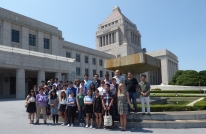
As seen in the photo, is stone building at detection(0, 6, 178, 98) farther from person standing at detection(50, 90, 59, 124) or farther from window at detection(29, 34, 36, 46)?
person standing at detection(50, 90, 59, 124)

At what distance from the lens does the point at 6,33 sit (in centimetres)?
2595

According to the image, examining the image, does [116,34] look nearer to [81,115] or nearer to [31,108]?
[31,108]

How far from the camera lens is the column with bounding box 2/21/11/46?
2562cm

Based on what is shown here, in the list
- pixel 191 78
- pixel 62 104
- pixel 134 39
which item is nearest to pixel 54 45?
pixel 62 104

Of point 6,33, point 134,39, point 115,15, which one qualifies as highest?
point 115,15

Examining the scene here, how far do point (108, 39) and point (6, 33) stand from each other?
5496 centimetres

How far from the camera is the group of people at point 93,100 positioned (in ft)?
24.0

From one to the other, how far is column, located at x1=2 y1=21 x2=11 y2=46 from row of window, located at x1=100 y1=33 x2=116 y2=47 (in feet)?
175

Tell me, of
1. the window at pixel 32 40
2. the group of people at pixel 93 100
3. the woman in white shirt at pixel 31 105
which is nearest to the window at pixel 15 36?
the window at pixel 32 40

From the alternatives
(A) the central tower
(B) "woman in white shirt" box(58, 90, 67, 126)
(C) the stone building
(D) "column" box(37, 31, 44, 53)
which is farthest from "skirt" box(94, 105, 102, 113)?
(A) the central tower

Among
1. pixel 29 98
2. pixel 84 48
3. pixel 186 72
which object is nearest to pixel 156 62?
pixel 29 98

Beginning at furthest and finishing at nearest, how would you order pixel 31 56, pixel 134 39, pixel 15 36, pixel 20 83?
pixel 134 39 → pixel 15 36 → pixel 31 56 → pixel 20 83

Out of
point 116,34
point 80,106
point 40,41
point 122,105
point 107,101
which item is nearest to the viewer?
point 122,105

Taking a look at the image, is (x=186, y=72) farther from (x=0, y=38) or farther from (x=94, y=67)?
(x=0, y=38)
